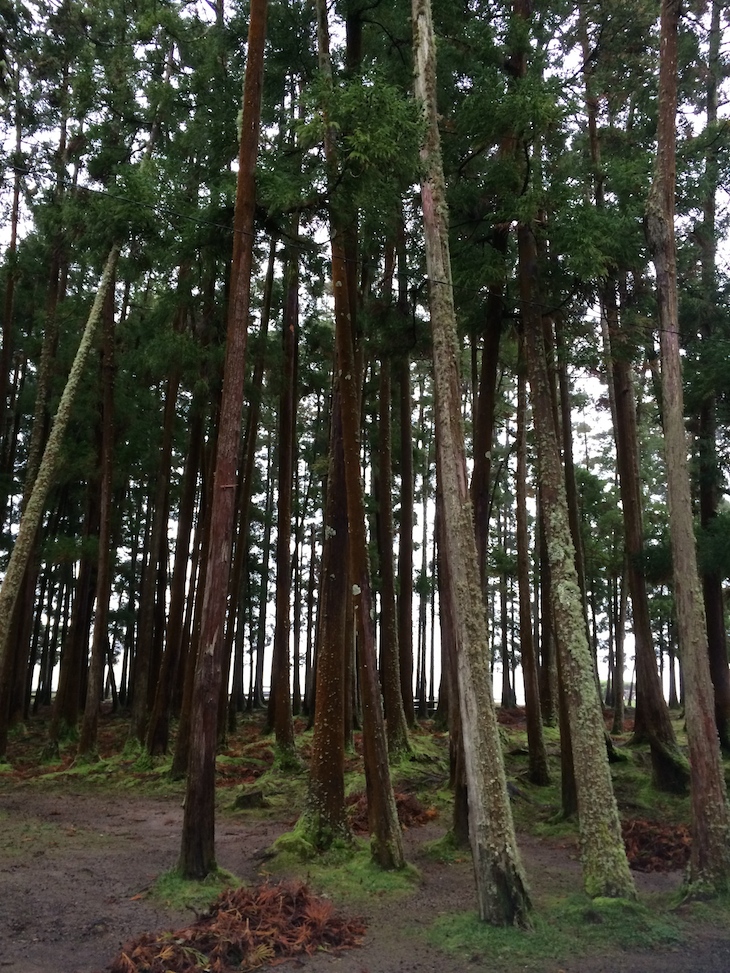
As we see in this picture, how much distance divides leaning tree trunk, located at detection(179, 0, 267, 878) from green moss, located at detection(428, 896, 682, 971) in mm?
2519

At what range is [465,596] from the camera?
272 inches

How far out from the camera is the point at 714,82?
14.4 meters

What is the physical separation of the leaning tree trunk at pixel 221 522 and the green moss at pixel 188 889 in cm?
10

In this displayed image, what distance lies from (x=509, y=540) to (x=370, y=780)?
27569 mm

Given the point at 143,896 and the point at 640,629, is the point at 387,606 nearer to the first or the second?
the point at 640,629

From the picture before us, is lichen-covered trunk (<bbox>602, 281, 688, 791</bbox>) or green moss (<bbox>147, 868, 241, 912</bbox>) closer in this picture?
green moss (<bbox>147, 868, 241, 912</bbox>)

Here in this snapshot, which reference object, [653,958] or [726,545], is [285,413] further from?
[653,958]

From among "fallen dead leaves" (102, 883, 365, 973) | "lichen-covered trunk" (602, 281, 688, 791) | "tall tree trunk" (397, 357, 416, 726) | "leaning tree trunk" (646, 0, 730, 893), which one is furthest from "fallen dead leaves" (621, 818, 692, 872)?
"tall tree trunk" (397, 357, 416, 726)

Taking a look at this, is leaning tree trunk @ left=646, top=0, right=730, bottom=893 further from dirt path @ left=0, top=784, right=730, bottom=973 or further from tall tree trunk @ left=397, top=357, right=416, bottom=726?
tall tree trunk @ left=397, top=357, right=416, bottom=726

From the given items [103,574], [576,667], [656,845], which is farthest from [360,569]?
[103,574]

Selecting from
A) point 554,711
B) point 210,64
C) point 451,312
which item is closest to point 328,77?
point 451,312

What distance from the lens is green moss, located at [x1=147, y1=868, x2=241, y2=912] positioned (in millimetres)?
6941

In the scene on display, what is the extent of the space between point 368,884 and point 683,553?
4.85 m

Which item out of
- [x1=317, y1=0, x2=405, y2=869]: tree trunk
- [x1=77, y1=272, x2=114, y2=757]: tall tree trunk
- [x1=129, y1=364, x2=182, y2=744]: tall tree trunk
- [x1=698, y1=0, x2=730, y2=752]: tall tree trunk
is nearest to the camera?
[x1=317, y1=0, x2=405, y2=869]: tree trunk
